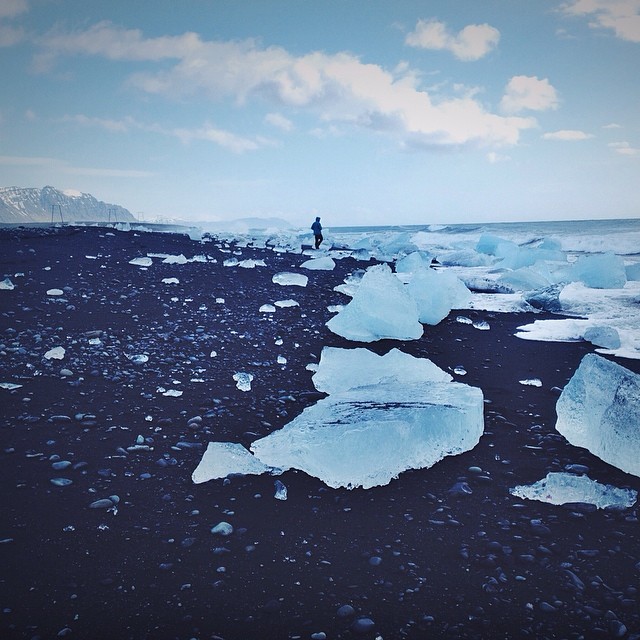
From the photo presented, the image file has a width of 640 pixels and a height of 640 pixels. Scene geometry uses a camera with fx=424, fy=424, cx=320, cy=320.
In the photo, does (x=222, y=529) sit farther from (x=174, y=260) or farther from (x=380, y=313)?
(x=174, y=260)

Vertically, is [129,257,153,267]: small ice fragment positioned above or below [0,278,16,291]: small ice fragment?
above

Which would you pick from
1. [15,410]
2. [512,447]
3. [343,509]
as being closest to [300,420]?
[343,509]

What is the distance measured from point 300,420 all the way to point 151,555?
0.87m

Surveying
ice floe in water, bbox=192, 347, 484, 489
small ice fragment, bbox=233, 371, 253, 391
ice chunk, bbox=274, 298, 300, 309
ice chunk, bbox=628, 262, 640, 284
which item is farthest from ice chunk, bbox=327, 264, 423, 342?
ice chunk, bbox=628, 262, 640, 284

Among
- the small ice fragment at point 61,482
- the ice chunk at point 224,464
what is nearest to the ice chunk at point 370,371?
the ice chunk at point 224,464

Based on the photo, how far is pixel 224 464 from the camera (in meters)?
1.93

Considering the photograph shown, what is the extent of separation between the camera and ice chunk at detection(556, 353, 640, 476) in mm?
1956

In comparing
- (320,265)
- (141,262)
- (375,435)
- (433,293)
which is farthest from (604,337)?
(141,262)

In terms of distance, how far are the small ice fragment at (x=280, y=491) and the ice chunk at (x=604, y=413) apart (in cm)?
151

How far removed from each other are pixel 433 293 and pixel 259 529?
3605 mm

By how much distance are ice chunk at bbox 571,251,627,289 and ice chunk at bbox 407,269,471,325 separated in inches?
161

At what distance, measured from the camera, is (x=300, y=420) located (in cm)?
212

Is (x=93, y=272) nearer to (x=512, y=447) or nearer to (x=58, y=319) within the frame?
(x=58, y=319)

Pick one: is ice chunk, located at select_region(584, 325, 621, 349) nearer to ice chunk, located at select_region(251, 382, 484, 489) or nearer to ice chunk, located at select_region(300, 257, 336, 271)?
ice chunk, located at select_region(251, 382, 484, 489)
